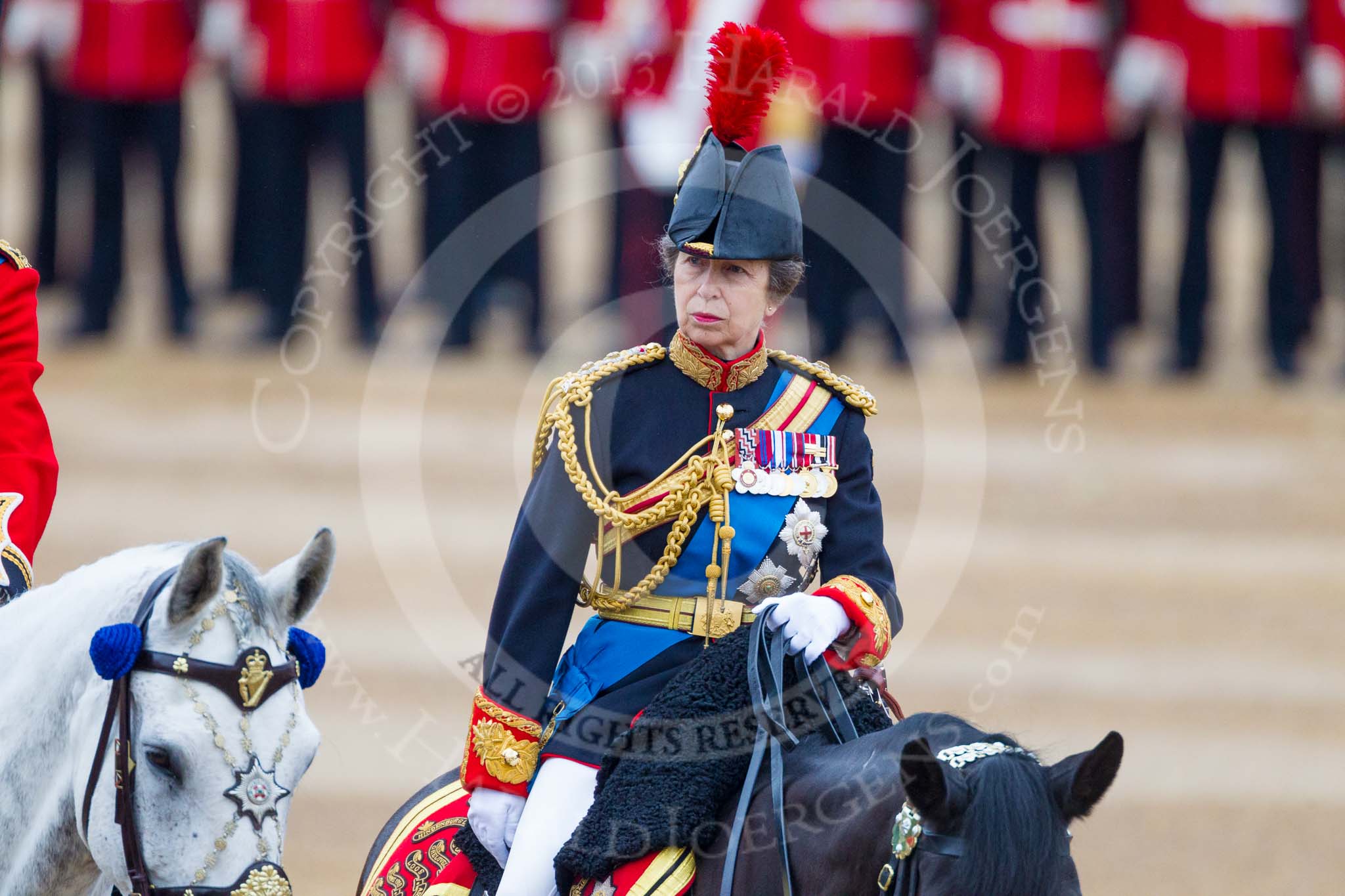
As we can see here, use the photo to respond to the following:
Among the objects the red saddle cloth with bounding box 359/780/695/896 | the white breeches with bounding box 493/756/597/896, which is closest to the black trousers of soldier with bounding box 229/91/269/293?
the red saddle cloth with bounding box 359/780/695/896

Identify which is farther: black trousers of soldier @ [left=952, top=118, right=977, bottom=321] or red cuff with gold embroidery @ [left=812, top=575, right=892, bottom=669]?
black trousers of soldier @ [left=952, top=118, right=977, bottom=321]

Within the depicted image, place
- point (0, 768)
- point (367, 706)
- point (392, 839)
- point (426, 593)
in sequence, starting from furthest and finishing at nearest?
1. point (426, 593)
2. point (367, 706)
3. point (392, 839)
4. point (0, 768)

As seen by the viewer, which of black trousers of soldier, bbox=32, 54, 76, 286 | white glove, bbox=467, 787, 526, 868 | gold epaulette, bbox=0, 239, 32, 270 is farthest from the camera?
black trousers of soldier, bbox=32, 54, 76, 286

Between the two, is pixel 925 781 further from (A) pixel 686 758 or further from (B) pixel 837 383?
(B) pixel 837 383

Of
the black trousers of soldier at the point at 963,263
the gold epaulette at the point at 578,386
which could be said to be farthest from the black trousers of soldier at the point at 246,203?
the gold epaulette at the point at 578,386

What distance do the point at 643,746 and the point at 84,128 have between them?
27.1 ft

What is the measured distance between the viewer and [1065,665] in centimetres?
820

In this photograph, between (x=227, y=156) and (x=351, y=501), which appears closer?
(x=351, y=501)

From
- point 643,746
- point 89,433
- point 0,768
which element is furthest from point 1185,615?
point 0,768

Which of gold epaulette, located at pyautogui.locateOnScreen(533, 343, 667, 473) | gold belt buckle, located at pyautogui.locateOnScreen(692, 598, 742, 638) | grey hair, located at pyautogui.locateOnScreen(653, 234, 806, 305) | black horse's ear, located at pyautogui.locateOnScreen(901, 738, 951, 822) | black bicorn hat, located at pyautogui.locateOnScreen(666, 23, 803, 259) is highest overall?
black bicorn hat, located at pyautogui.locateOnScreen(666, 23, 803, 259)

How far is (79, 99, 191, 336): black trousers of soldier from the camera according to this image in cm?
1013

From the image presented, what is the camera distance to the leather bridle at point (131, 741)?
264cm

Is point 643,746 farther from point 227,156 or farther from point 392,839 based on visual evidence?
point 227,156

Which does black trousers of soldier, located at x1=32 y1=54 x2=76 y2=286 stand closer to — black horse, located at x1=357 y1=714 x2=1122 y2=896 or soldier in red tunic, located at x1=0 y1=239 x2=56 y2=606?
soldier in red tunic, located at x1=0 y1=239 x2=56 y2=606
